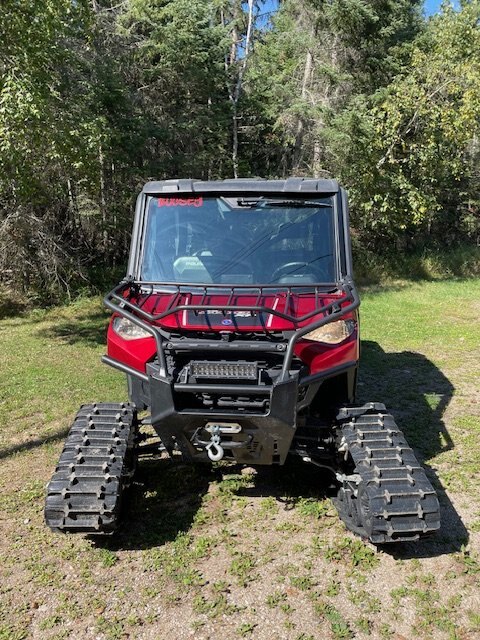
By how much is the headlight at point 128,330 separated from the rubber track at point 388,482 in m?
1.33

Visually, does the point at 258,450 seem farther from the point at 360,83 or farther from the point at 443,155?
the point at 360,83

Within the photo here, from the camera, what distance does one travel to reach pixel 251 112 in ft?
59.2

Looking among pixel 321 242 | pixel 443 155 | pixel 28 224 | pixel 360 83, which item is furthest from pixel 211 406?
pixel 360 83

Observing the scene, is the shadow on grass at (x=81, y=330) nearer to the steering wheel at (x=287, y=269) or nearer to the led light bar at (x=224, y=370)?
the steering wheel at (x=287, y=269)

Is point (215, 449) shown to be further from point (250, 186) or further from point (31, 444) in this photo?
point (31, 444)

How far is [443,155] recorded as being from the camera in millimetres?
16266

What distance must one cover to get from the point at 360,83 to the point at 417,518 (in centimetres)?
1684

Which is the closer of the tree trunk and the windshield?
the windshield

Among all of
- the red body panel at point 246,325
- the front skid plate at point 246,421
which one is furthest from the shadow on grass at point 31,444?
the front skid plate at point 246,421

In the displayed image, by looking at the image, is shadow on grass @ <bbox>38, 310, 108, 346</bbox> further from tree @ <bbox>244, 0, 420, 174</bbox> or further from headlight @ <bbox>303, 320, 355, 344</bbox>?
tree @ <bbox>244, 0, 420, 174</bbox>

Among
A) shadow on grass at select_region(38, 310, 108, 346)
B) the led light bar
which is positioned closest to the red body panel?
the led light bar

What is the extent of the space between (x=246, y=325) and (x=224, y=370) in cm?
33

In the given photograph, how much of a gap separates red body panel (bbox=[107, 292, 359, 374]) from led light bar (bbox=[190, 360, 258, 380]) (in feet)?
0.76

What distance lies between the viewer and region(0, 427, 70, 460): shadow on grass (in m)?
5.02
